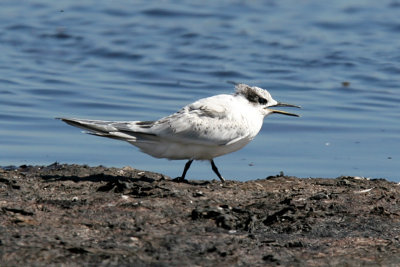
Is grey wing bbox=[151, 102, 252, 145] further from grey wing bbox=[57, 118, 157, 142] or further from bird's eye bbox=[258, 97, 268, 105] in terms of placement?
bird's eye bbox=[258, 97, 268, 105]

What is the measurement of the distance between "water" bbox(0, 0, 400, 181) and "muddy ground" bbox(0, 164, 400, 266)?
5.46 ft

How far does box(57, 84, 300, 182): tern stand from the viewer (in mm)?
7211

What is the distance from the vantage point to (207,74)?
14.6 metres

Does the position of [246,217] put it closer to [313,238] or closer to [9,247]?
[313,238]

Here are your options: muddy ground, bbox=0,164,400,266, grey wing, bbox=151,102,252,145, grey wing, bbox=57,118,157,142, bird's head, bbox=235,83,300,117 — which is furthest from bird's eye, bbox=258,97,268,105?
grey wing, bbox=57,118,157,142

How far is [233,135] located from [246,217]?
140cm

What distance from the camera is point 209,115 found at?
737 cm

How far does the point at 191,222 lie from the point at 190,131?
143 cm

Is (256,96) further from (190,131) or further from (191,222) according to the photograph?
(191,222)

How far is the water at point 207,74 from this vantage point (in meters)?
9.33

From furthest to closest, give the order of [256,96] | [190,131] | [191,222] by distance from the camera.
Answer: [256,96] < [190,131] < [191,222]

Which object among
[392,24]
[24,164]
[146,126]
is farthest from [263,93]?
[392,24]

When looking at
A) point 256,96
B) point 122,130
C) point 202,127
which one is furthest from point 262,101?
point 122,130

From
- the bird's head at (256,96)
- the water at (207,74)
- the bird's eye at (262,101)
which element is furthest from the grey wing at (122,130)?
the water at (207,74)
